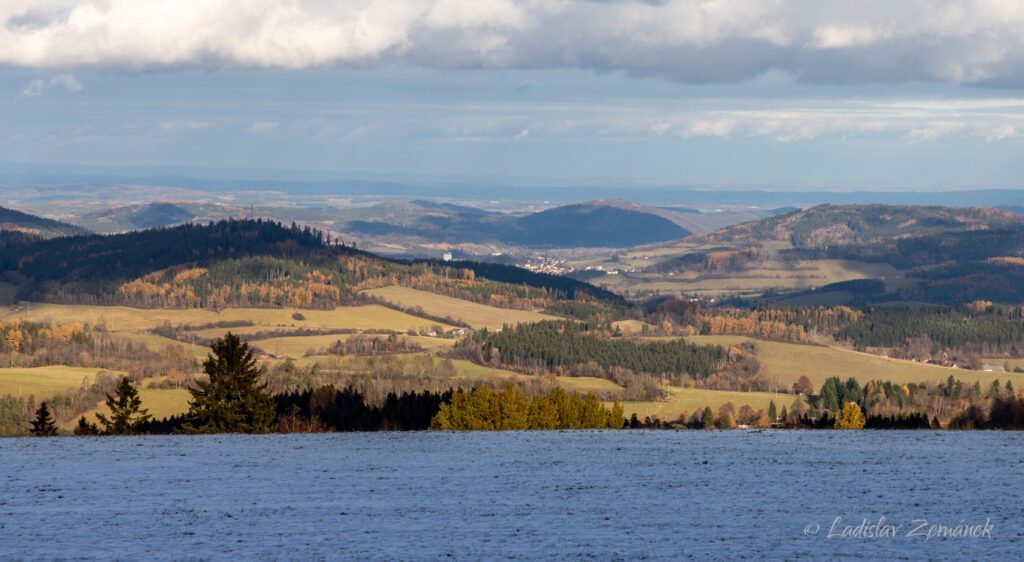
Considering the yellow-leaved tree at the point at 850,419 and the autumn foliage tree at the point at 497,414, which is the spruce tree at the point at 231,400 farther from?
the yellow-leaved tree at the point at 850,419

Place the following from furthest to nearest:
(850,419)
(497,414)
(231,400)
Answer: (850,419) → (231,400) → (497,414)

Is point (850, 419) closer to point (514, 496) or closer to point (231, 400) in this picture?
point (514, 496)

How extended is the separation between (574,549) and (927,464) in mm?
33351

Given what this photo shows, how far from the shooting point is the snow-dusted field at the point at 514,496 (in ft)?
140

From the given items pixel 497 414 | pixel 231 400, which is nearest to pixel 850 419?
pixel 497 414

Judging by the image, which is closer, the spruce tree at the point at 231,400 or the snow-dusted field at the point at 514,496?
the snow-dusted field at the point at 514,496

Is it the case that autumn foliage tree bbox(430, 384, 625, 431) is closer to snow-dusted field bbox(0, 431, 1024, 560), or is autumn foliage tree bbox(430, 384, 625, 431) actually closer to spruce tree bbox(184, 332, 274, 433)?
snow-dusted field bbox(0, 431, 1024, 560)

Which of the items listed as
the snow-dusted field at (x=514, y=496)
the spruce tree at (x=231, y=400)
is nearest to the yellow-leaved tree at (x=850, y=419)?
the snow-dusted field at (x=514, y=496)

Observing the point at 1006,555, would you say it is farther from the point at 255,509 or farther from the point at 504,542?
the point at 255,509

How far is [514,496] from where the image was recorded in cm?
5462

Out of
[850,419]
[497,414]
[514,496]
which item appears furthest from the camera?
[850,419]

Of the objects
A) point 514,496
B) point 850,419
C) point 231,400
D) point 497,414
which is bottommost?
point 850,419

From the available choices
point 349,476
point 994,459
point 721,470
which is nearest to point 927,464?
point 994,459

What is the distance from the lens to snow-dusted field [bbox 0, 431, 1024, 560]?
4281 cm
